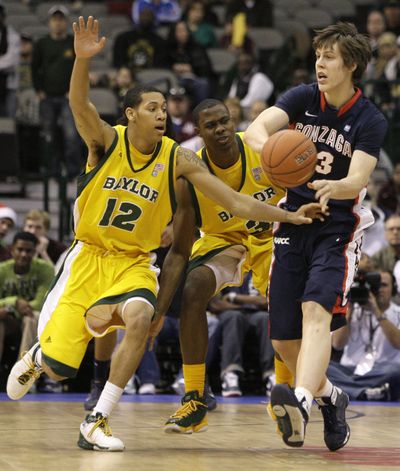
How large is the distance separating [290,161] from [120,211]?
119cm

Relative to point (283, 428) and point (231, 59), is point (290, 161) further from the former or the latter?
point (231, 59)

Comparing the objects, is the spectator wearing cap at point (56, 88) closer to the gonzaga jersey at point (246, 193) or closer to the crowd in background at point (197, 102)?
the crowd in background at point (197, 102)

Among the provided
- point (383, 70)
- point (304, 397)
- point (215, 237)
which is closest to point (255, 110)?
point (383, 70)

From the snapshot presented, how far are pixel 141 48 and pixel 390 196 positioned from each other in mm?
4990

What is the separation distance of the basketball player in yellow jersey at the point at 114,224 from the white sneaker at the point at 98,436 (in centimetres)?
31

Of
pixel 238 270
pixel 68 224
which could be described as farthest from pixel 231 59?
pixel 238 270

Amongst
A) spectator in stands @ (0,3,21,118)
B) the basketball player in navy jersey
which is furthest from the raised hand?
spectator in stands @ (0,3,21,118)

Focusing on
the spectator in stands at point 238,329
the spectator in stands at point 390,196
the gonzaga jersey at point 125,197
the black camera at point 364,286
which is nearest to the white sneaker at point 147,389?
the spectator in stands at point 238,329

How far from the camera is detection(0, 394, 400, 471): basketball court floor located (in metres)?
5.56

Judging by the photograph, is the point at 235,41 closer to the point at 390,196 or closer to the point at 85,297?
the point at 390,196

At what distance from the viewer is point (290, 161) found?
577 cm

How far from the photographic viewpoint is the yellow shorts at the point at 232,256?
737 cm

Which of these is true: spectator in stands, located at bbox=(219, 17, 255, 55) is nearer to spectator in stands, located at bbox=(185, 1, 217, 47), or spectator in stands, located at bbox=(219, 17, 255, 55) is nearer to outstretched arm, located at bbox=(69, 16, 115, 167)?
spectator in stands, located at bbox=(185, 1, 217, 47)

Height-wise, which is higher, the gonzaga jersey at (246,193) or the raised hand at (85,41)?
the raised hand at (85,41)
